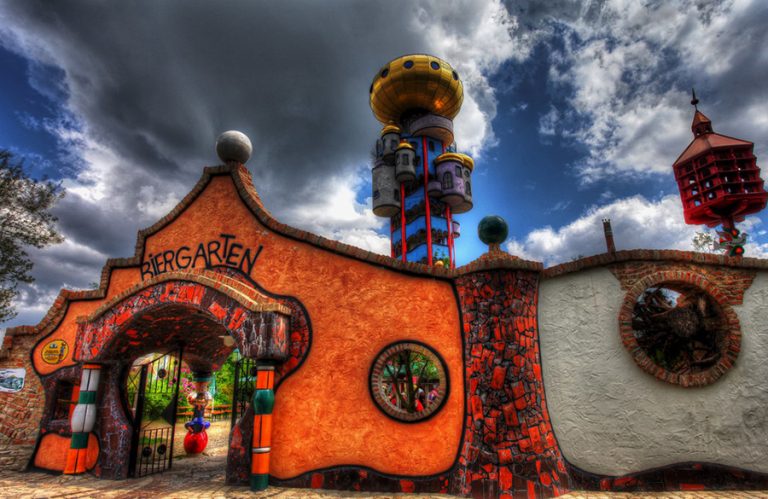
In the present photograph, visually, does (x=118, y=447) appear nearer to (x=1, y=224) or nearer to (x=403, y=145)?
(x=1, y=224)

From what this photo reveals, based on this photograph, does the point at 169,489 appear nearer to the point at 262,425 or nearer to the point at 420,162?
the point at 262,425

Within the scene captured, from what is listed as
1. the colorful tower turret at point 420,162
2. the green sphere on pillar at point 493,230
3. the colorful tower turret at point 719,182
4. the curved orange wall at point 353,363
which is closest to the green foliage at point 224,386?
the colorful tower turret at point 420,162

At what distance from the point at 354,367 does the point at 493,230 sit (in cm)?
328

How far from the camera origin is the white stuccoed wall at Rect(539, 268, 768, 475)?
5.74 metres

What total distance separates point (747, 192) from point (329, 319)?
944 cm

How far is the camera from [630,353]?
19.9 feet

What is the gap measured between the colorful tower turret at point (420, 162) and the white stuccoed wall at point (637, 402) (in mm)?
14476

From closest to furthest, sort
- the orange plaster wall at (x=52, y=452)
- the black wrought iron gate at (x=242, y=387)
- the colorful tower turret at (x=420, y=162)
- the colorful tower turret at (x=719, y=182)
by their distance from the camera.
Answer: the black wrought iron gate at (x=242, y=387), the orange plaster wall at (x=52, y=452), the colorful tower turret at (x=719, y=182), the colorful tower turret at (x=420, y=162)

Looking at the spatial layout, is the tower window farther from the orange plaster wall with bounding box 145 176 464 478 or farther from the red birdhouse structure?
the orange plaster wall with bounding box 145 176 464 478

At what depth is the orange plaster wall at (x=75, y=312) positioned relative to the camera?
8.77 metres

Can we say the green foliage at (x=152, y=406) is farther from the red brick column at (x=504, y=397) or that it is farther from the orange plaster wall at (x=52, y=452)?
the red brick column at (x=504, y=397)

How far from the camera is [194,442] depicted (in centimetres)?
1012

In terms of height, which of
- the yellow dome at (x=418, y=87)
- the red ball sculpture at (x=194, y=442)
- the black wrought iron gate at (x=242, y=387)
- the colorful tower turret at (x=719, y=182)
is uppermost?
the yellow dome at (x=418, y=87)

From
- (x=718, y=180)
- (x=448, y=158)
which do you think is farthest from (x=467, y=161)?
(x=718, y=180)
